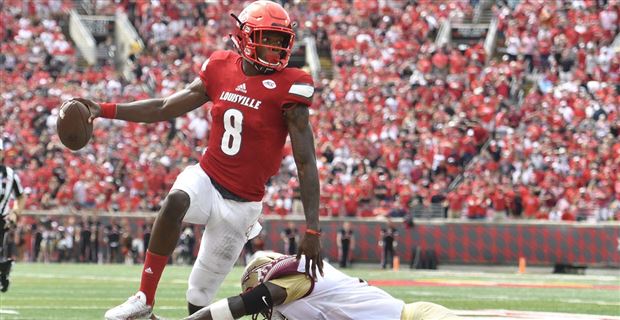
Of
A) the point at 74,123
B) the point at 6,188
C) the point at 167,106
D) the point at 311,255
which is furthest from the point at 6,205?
the point at 311,255

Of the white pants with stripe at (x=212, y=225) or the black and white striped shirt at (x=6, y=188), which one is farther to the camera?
the black and white striped shirt at (x=6, y=188)

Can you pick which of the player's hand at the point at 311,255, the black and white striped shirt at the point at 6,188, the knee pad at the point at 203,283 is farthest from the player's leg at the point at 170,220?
the black and white striped shirt at the point at 6,188

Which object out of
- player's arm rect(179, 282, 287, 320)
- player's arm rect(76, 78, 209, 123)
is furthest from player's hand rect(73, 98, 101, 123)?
player's arm rect(179, 282, 287, 320)

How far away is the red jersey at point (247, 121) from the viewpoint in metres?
7.08

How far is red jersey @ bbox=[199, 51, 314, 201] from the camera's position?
7082 millimetres

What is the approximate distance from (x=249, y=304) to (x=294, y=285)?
25 centimetres

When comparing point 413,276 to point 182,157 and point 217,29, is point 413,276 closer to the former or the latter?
point 182,157

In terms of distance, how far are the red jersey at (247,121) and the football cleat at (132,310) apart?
802mm

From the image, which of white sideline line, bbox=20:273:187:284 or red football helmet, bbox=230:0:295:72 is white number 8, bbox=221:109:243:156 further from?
white sideline line, bbox=20:273:187:284

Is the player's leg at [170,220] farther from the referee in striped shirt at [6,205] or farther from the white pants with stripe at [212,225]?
the referee in striped shirt at [6,205]

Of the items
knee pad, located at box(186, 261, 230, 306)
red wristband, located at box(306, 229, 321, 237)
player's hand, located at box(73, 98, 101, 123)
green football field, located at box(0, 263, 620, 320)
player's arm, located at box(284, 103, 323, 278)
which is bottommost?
green football field, located at box(0, 263, 620, 320)

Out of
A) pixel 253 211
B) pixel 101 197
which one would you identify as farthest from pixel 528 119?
pixel 253 211

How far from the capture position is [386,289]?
1536cm

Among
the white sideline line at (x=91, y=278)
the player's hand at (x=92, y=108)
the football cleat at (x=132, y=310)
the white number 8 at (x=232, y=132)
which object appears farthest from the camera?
the white sideline line at (x=91, y=278)
